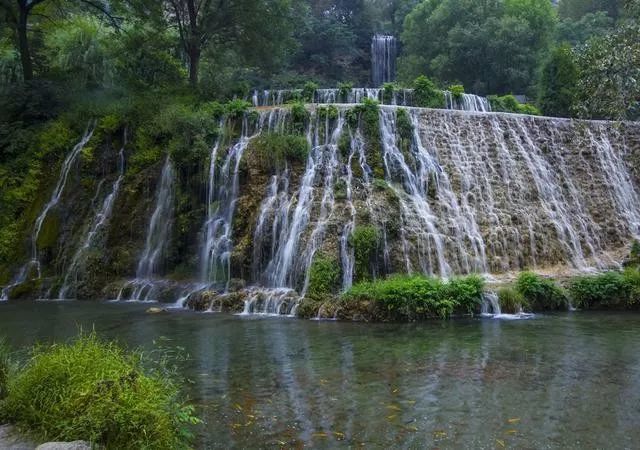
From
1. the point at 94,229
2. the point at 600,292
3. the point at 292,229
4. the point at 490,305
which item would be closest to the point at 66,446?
the point at 490,305

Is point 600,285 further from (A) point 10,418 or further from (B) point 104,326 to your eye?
(A) point 10,418

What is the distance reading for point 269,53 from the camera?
25281 mm

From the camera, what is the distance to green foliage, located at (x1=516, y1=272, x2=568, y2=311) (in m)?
12.8

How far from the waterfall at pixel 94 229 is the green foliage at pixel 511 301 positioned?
37.1 feet

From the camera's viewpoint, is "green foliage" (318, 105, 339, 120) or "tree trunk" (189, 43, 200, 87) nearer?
"green foliage" (318, 105, 339, 120)

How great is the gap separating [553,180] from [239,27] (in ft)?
46.7

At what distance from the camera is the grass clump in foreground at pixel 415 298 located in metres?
12.0

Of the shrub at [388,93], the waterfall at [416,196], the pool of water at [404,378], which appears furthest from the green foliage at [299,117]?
the shrub at [388,93]

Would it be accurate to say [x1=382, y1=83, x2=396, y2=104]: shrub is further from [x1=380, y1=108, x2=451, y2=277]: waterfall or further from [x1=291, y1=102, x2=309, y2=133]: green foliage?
[x1=291, y1=102, x2=309, y2=133]: green foliage

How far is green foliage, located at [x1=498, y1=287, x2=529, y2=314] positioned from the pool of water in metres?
0.80

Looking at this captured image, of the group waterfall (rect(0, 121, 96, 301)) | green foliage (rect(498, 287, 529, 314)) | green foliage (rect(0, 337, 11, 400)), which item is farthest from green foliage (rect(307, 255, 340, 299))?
waterfall (rect(0, 121, 96, 301))

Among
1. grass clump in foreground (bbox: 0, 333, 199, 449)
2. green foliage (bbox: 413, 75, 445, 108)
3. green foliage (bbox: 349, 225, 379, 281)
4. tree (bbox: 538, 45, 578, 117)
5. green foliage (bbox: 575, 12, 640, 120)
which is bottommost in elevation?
grass clump in foreground (bbox: 0, 333, 199, 449)

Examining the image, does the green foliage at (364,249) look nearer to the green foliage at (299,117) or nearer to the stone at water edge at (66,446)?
the green foliage at (299,117)

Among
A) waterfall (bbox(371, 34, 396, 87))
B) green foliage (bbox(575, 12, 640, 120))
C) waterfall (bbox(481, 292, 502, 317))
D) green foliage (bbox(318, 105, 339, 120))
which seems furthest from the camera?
waterfall (bbox(371, 34, 396, 87))
